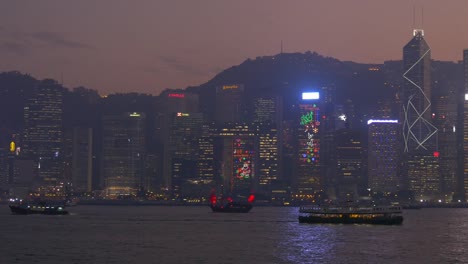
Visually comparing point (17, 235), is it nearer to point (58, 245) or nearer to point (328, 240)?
point (58, 245)

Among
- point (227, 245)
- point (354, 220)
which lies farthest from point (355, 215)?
point (227, 245)

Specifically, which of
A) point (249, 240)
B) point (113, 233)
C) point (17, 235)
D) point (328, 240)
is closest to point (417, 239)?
point (328, 240)

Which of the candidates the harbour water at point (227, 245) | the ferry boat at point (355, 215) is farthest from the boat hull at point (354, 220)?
the harbour water at point (227, 245)

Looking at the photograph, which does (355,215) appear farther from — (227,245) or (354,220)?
(227,245)

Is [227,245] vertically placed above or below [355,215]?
below

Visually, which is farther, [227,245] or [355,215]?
[355,215]

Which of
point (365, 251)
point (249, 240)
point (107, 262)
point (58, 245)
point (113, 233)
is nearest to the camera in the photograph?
point (107, 262)

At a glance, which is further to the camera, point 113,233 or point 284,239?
point 113,233
